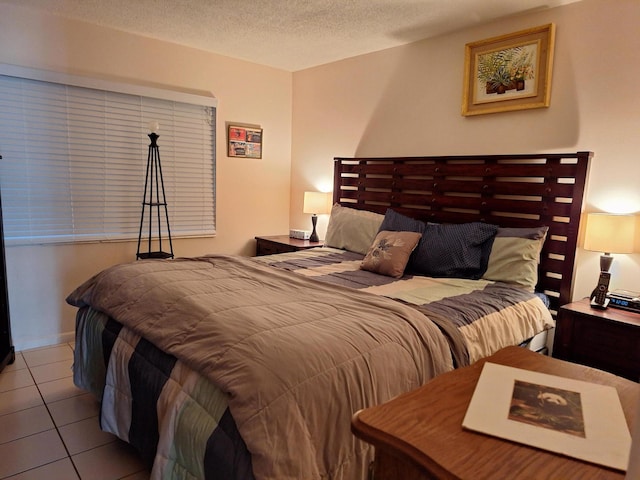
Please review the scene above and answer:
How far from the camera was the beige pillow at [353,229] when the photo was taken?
11.0ft

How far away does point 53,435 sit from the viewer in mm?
2135

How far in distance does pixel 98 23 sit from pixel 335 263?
2.55 m

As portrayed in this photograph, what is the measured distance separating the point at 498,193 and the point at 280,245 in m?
1.94

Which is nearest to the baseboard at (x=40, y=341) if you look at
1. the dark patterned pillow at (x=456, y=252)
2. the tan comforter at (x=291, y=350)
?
the tan comforter at (x=291, y=350)

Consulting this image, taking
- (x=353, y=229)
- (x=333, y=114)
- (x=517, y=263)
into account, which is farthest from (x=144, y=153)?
(x=517, y=263)

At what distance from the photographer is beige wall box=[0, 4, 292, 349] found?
3.08 metres

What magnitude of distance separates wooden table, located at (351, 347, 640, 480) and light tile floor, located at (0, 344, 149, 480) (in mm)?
1529

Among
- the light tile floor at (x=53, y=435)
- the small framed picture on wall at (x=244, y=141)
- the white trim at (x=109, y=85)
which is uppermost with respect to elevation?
the white trim at (x=109, y=85)

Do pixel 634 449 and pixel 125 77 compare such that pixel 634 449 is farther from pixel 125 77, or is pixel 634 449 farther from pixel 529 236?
pixel 125 77

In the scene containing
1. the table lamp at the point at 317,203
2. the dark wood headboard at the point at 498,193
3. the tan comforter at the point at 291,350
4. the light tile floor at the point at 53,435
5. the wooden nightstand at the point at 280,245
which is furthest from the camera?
the table lamp at the point at 317,203

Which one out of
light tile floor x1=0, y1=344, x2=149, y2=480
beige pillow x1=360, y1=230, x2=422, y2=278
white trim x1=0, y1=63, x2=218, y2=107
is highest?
white trim x1=0, y1=63, x2=218, y2=107

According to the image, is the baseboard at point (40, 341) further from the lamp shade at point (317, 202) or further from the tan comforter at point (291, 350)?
the lamp shade at point (317, 202)

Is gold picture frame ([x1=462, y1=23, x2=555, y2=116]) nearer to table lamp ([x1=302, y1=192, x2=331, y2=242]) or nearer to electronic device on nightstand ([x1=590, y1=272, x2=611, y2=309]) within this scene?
electronic device on nightstand ([x1=590, y1=272, x2=611, y2=309])

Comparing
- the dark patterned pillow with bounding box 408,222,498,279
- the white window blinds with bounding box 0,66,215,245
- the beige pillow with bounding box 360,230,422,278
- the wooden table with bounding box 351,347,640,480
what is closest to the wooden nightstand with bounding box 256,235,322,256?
the white window blinds with bounding box 0,66,215,245
